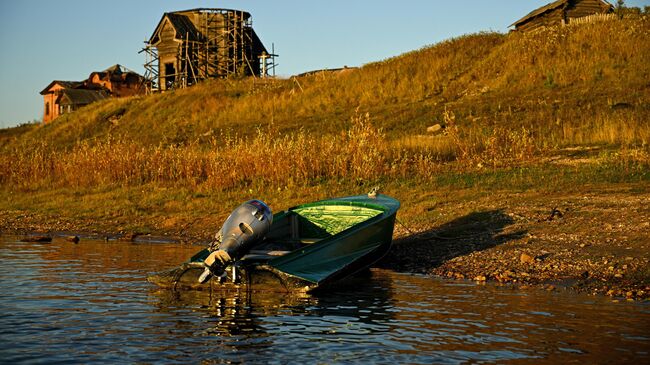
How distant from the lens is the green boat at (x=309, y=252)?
12164mm

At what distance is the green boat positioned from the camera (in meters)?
12.2

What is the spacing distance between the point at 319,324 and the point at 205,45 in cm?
5578

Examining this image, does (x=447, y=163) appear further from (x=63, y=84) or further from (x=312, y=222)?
(x=63, y=84)

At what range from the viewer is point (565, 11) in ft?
167

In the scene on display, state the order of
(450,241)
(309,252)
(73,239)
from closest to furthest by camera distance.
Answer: (309,252) → (450,241) → (73,239)

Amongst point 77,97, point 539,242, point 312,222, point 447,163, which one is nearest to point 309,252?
point 312,222

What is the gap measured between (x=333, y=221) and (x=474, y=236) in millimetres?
3098

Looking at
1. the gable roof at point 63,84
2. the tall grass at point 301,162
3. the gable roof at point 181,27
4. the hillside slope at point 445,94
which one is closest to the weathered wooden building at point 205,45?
the gable roof at point 181,27

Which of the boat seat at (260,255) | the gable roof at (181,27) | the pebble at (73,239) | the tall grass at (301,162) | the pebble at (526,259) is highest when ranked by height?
the gable roof at (181,27)

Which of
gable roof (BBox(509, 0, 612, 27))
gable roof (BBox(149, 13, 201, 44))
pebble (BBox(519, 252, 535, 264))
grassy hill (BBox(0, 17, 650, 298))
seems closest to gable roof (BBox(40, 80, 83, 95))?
gable roof (BBox(149, 13, 201, 44))

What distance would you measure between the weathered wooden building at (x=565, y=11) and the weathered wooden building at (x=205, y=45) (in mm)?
21804

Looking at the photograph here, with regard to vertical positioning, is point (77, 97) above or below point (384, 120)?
above

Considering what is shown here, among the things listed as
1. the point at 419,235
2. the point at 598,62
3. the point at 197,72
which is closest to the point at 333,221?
the point at 419,235

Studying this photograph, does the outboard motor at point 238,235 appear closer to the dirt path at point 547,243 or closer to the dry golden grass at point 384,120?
the dirt path at point 547,243
